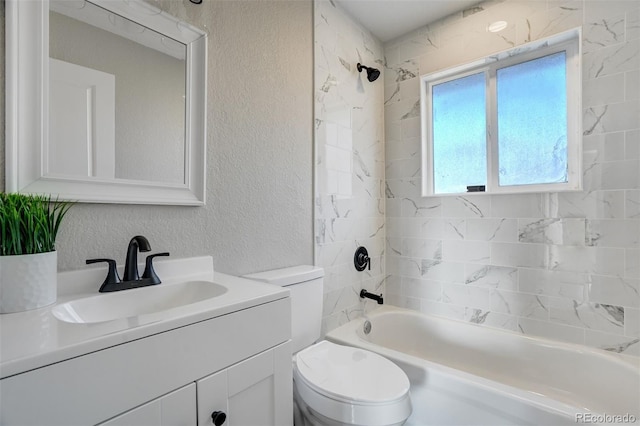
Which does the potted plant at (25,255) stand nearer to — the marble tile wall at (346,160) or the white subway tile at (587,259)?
the marble tile wall at (346,160)

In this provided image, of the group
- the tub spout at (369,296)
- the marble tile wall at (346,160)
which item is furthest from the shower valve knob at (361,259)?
the tub spout at (369,296)

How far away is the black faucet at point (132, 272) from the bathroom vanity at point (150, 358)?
3 centimetres

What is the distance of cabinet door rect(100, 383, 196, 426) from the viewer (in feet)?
2.14

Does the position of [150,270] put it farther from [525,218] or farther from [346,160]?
[525,218]

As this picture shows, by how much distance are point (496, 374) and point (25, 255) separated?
238cm

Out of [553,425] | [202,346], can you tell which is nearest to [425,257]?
[553,425]

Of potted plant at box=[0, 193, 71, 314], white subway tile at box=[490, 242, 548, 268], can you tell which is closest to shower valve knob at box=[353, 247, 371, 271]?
white subway tile at box=[490, 242, 548, 268]

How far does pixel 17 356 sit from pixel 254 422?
652 mm

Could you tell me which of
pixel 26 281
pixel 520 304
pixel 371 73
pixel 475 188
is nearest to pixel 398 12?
pixel 371 73

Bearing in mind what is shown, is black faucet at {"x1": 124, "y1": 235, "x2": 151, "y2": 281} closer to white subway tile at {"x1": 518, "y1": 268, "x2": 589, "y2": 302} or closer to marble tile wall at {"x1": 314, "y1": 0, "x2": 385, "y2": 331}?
marble tile wall at {"x1": 314, "y1": 0, "x2": 385, "y2": 331}

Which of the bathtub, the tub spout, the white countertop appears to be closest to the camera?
the white countertop

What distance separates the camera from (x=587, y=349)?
1693 mm

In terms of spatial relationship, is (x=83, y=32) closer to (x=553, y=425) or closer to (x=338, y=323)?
→ (x=338, y=323)

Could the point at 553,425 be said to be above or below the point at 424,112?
below
